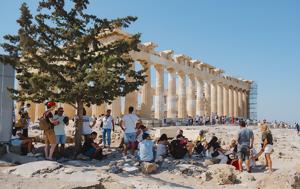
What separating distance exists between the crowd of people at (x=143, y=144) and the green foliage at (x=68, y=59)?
0.87 metres

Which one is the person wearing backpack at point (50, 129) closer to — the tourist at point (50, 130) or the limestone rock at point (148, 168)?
the tourist at point (50, 130)

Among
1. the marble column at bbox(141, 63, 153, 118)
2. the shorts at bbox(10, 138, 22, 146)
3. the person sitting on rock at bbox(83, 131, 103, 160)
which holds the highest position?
the marble column at bbox(141, 63, 153, 118)

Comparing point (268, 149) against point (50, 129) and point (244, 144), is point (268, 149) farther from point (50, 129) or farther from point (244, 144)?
point (50, 129)

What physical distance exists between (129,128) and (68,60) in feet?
10.5

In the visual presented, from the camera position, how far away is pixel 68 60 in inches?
543

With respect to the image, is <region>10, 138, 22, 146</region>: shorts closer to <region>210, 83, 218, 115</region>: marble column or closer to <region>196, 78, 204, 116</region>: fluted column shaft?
<region>196, 78, 204, 116</region>: fluted column shaft

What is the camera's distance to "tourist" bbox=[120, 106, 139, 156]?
1338cm

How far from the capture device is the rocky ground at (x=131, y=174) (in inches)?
356

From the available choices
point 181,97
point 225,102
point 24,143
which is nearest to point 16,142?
point 24,143

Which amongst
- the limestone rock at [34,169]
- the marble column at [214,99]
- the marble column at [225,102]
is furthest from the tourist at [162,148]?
the marble column at [225,102]

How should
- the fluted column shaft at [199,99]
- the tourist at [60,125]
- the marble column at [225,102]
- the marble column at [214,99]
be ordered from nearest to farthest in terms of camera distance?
1. the tourist at [60,125]
2. the fluted column shaft at [199,99]
3. the marble column at [214,99]
4. the marble column at [225,102]

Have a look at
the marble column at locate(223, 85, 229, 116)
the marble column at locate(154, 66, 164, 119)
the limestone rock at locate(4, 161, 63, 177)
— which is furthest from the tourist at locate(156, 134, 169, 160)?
the marble column at locate(223, 85, 229, 116)

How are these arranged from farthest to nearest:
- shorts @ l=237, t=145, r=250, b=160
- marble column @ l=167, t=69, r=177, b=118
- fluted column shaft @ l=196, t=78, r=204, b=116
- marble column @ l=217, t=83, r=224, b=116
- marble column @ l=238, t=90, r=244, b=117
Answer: marble column @ l=238, t=90, r=244, b=117, marble column @ l=217, t=83, r=224, b=116, fluted column shaft @ l=196, t=78, r=204, b=116, marble column @ l=167, t=69, r=177, b=118, shorts @ l=237, t=145, r=250, b=160

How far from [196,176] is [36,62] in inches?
252
